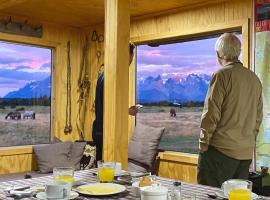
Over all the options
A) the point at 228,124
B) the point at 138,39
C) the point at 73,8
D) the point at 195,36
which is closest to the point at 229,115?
the point at 228,124

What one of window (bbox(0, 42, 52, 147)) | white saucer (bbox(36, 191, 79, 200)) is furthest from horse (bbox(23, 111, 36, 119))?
white saucer (bbox(36, 191, 79, 200))

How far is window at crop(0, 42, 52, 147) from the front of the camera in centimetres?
470

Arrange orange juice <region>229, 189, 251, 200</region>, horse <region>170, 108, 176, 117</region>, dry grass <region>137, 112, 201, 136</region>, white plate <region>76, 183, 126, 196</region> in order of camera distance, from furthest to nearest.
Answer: horse <region>170, 108, 176, 117</region>, dry grass <region>137, 112, 201, 136</region>, white plate <region>76, 183, 126, 196</region>, orange juice <region>229, 189, 251, 200</region>

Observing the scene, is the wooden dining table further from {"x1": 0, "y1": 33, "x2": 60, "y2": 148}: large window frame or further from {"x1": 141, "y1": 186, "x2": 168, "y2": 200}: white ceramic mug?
{"x1": 0, "y1": 33, "x2": 60, "y2": 148}: large window frame

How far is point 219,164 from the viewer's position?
8.12 feet

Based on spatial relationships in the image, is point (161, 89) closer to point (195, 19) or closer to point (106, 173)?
point (195, 19)

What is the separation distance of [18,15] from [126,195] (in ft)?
11.6

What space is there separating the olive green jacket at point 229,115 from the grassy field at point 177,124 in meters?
A: 1.64

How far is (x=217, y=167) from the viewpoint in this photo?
97.7 inches

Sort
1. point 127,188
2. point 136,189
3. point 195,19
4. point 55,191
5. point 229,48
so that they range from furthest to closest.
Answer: point 195,19, point 229,48, point 127,188, point 136,189, point 55,191

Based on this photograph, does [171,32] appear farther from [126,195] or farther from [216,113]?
[126,195]

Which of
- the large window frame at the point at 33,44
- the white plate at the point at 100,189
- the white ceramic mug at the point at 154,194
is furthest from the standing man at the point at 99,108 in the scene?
the white ceramic mug at the point at 154,194

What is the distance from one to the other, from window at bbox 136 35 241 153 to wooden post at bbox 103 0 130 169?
165 centimetres

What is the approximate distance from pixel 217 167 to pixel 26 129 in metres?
3.02
